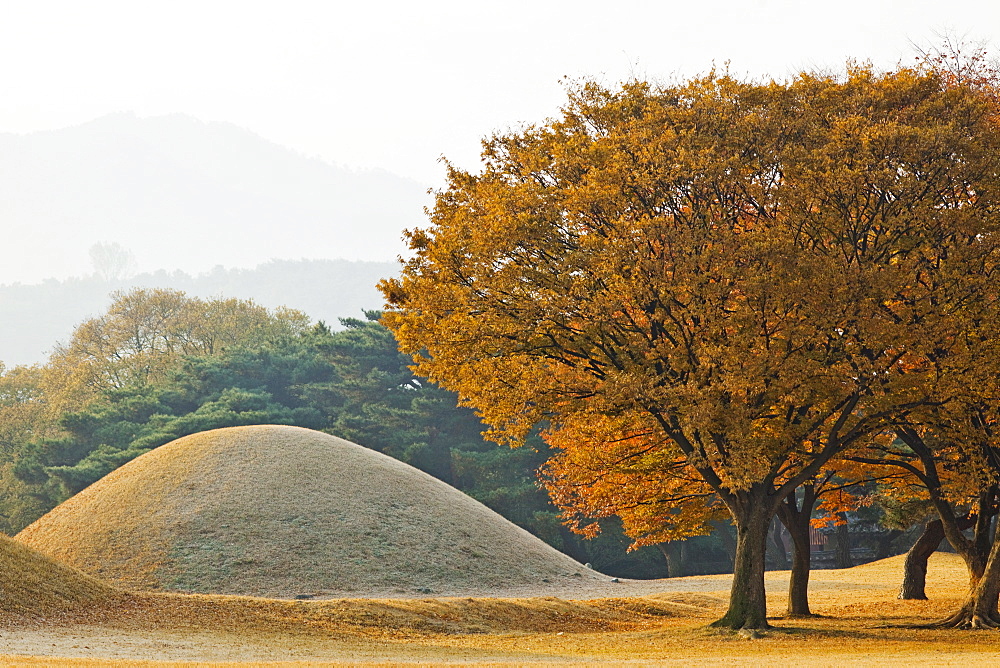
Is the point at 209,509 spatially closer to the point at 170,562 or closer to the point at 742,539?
the point at 170,562

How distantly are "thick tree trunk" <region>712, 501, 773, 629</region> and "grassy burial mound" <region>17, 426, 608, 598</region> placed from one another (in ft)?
33.6

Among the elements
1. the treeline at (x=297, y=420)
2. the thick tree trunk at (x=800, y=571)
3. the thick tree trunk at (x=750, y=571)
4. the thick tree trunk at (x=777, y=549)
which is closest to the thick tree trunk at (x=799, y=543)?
the thick tree trunk at (x=800, y=571)

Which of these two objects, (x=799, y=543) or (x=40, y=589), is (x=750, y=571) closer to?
(x=799, y=543)

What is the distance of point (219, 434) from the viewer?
33.4 metres

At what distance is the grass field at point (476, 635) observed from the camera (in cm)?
1416

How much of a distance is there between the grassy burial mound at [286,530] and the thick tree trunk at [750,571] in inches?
403

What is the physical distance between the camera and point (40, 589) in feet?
62.5

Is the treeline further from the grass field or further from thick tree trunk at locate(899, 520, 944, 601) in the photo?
the grass field

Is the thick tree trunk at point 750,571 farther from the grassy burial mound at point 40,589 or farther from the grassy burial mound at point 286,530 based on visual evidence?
the grassy burial mound at point 40,589

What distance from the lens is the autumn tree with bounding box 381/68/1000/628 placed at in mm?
14828

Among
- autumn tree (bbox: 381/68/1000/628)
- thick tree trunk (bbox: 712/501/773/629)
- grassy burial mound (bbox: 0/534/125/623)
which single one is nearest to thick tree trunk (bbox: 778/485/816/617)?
thick tree trunk (bbox: 712/501/773/629)

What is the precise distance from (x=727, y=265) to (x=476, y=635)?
9.55 m

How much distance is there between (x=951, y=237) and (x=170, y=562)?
829 inches

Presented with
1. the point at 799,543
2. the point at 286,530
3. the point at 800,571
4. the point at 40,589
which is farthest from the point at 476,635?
the point at 286,530
